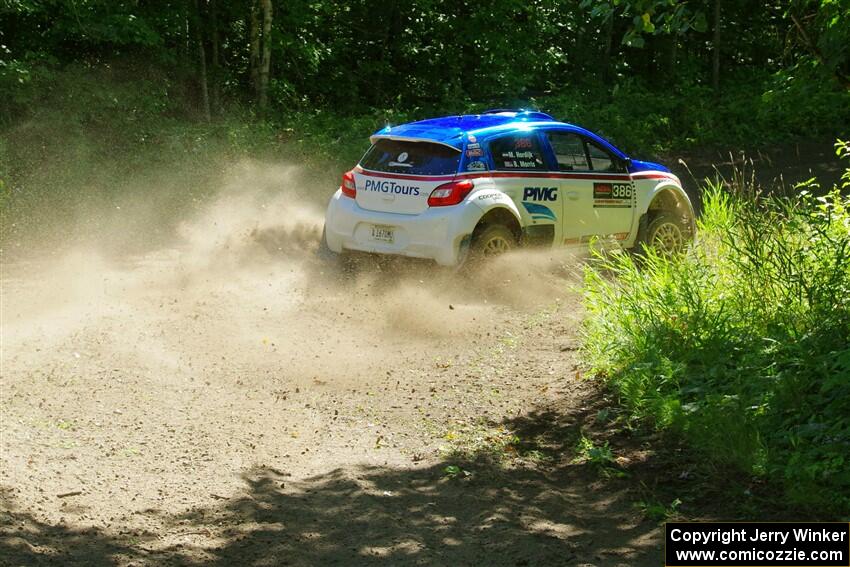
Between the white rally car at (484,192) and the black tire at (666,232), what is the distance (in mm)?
167

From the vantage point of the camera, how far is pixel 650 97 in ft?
76.1

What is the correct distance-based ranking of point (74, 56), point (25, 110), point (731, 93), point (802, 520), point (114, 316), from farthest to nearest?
point (731, 93), point (74, 56), point (25, 110), point (114, 316), point (802, 520)

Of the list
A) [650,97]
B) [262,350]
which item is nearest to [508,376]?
[262,350]

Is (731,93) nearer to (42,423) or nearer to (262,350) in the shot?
(262,350)

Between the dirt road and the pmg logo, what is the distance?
638 mm

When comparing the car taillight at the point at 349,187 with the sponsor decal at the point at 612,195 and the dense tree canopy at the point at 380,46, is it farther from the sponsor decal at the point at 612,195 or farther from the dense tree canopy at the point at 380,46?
the dense tree canopy at the point at 380,46

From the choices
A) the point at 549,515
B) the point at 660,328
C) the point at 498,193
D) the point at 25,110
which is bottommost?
the point at 549,515

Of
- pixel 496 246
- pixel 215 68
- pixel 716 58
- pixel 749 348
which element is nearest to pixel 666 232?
pixel 496 246

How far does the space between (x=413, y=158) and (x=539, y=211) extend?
5.02ft

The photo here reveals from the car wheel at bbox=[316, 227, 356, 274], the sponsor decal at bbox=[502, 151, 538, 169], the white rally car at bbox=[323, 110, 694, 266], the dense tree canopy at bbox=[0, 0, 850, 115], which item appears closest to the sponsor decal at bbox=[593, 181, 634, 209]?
the white rally car at bbox=[323, 110, 694, 266]

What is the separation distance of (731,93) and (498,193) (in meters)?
15.5

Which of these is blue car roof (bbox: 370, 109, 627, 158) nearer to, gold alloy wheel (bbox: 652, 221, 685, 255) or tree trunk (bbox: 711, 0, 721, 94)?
gold alloy wheel (bbox: 652, 221, 685, 255)

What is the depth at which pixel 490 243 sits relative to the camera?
1104 cm

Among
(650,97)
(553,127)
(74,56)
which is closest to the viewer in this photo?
(553,127)
